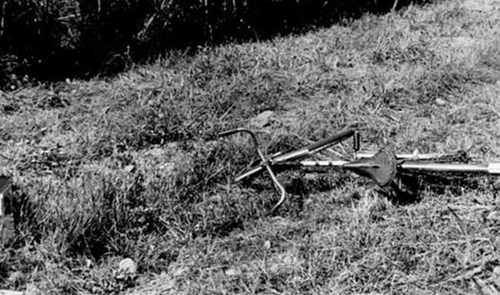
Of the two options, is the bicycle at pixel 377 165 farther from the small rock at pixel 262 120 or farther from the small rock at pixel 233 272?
the small rock at pixel 262 120

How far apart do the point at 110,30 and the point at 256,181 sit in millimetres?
2011

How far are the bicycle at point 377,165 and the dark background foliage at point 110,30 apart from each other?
73.5 inches

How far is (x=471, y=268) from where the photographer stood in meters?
3.17

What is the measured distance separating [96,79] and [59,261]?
2.12 meters

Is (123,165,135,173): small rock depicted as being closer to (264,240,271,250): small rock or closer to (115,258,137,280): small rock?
(115,258,137,280): small rock

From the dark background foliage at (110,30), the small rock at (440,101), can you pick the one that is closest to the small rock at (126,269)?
the dark background foliage at (110,30)

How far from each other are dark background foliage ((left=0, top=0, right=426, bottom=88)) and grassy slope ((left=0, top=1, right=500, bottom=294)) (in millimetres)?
208

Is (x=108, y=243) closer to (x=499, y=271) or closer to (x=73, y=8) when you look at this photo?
(x=499, y=271)

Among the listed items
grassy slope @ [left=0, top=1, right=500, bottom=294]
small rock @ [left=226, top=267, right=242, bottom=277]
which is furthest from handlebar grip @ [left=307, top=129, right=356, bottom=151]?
small rock @ [left=226, top=267, right=242, bottom=277]

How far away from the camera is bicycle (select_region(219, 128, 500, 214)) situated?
138 inches

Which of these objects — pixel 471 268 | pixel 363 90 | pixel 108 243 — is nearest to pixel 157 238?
pixel 108 243

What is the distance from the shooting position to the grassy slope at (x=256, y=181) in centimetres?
320

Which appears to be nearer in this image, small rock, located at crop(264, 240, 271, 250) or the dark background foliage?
small rock, located at crop(264, 240, 271, 250)

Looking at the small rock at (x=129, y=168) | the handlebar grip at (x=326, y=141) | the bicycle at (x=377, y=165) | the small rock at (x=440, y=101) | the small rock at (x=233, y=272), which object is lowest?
the small rock at (x=233, y=272)
